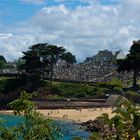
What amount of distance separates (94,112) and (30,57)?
30638 mm

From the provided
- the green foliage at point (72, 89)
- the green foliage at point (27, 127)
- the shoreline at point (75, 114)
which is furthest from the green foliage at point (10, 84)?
the green foliage at point (27, 127)

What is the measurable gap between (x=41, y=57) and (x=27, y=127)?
10146cm

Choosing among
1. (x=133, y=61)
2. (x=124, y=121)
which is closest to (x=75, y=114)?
(x=133, y=61)

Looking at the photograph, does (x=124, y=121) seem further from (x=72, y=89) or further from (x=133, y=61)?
(x=72, y=89)

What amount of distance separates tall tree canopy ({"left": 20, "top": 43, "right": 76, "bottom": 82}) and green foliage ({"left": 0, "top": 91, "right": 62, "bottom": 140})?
98936mm

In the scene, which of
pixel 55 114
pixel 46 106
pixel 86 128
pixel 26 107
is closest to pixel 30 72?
pixel 46 106

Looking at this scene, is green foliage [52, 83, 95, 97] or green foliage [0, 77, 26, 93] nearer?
green foliage [52, 83, 95, 97]

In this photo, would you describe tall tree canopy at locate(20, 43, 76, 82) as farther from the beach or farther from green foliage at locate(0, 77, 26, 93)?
the beach

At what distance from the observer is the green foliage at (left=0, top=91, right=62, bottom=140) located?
11.5 m

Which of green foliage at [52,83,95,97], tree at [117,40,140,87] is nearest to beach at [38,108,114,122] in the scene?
green foliage at [52,83,95,97]

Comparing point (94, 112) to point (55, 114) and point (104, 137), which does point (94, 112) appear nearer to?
point (55, 114)

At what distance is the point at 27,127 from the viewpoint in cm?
1178

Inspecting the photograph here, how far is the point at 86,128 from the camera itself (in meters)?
70.8

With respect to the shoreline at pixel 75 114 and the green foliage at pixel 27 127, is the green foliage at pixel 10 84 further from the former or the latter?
the green foliage at pixel 27 127
